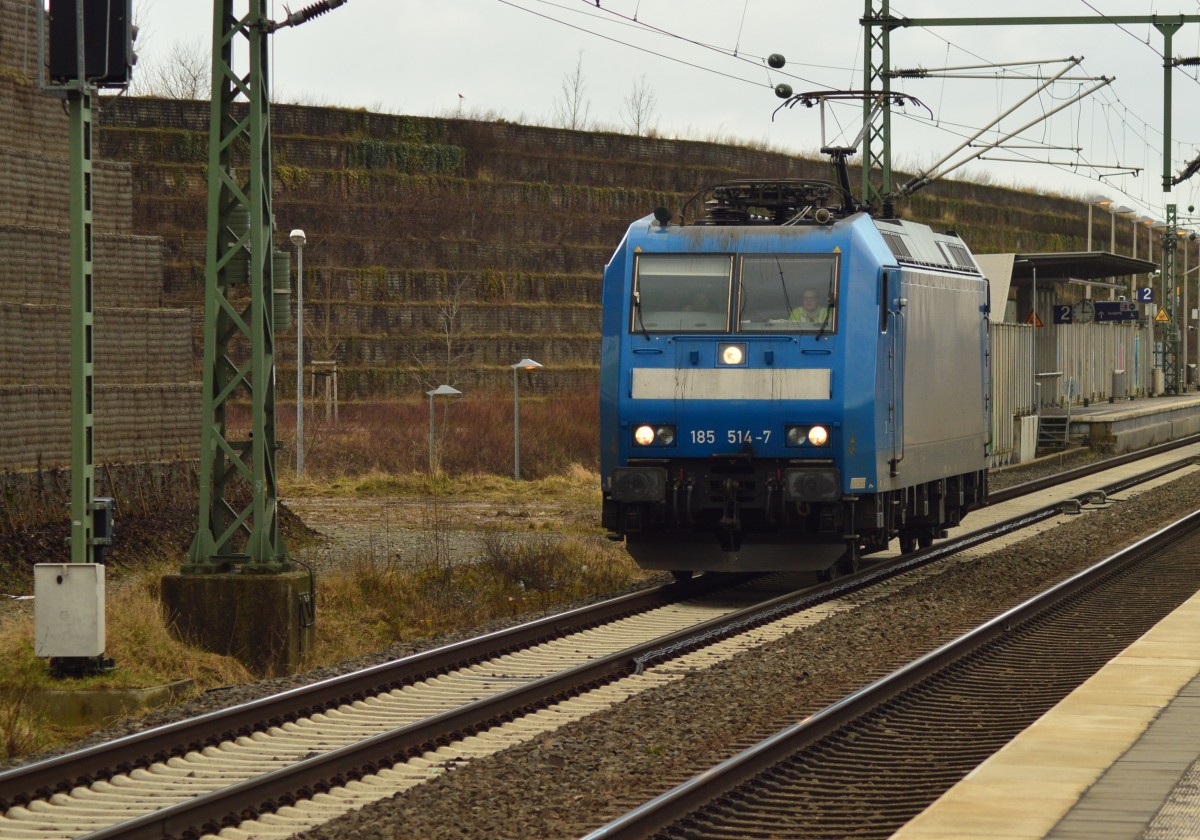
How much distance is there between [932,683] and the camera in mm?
12719

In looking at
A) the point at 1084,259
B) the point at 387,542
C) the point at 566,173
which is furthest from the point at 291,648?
the point at 566,173

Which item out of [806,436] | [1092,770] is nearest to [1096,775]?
[1092,770]

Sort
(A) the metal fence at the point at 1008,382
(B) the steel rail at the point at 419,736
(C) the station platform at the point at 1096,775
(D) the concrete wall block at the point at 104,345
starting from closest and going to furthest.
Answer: (C) the station platform at the point at 1096,775, (B) the steel rail at the point at 419,736, (D) the concrete wall block at the point at 104,345, (A) the metal fence at the point at 1008,382

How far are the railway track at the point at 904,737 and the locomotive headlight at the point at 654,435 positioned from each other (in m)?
3.58

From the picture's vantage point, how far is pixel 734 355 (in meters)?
17.0

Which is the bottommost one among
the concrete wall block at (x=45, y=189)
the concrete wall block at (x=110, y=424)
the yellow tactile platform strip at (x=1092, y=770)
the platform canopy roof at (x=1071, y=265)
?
the yellow tactile platform strip at (x=1092, y=770)

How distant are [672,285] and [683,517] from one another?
7.42 ft

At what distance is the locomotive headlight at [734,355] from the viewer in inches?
667

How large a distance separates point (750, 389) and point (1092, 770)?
27.8 ft

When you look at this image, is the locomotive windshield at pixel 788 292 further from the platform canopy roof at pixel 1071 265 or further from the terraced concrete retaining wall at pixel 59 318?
the platform canopy roof at pixel 1071 265

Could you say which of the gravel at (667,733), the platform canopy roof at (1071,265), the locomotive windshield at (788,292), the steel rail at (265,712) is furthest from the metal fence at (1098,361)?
the steel rail at (265,712)

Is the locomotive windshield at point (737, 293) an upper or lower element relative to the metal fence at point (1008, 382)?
upper

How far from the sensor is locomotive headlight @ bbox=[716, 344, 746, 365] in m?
17.0

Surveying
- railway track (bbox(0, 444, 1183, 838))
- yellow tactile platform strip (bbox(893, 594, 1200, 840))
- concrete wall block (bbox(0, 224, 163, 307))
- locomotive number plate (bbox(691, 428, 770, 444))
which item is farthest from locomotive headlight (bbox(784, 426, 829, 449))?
concrete wall block (bbox(0, 224, 163, 307))
